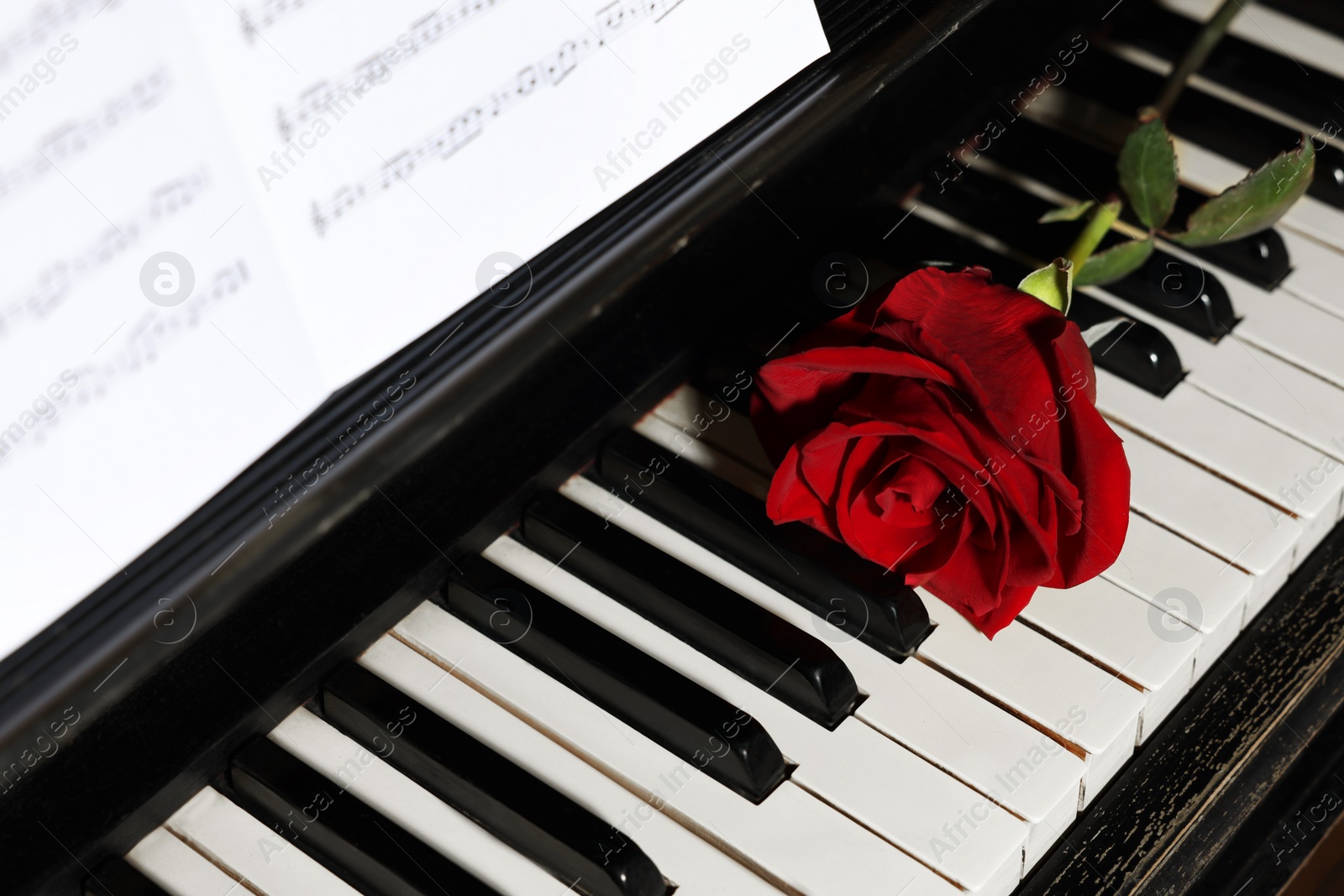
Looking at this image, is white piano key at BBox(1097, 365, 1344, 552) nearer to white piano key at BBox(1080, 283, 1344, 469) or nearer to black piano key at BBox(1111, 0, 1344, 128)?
white piano key at BBox(1080, 283, 1344, 469)

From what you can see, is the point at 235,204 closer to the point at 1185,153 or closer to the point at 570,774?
the point at 570,774

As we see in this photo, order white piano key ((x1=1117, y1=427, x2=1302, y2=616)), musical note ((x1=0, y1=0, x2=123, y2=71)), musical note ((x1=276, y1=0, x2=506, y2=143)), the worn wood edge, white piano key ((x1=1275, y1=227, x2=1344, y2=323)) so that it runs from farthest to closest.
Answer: white piano key ((x1=1275, y1=227, x2=1344, y2=323)) < white piano key ((x1=1117, y1=427, x2=1302, y2=616)) < the worn wood edge < musical note ((x1=276, y1=0, x2=506, y2=143)) < musical note ((x1=0, y1=0, x2=123, y2=71))

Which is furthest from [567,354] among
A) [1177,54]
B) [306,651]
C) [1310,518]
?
[1177,54]

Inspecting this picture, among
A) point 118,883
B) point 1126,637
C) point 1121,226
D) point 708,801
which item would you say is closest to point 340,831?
point 118,883

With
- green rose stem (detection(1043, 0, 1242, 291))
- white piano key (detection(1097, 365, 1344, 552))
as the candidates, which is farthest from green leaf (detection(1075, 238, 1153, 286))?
white piano key (detection(1097, 365, 1344, 552))

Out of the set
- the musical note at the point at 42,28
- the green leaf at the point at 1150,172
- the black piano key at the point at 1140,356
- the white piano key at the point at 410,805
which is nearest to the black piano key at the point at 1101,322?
the black piano key at the point at 1140,356

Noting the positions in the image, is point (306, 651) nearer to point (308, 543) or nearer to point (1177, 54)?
point (308, 543)

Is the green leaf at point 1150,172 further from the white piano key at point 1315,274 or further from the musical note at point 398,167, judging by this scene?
the musical note at point 398,167
